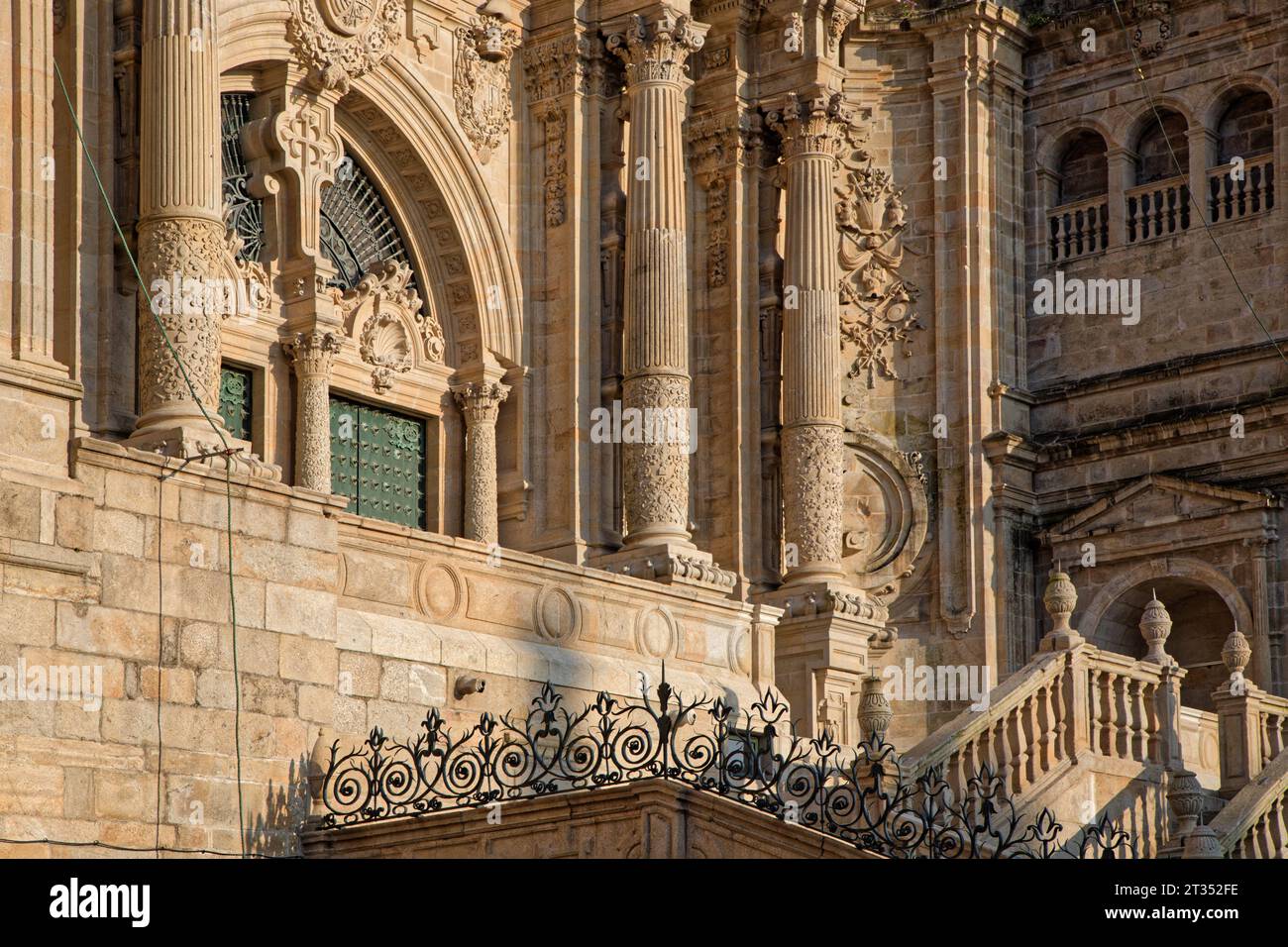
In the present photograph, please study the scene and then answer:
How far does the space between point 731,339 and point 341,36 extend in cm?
583

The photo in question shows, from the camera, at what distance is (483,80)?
93.4 ft

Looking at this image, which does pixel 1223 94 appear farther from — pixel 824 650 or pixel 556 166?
pixel 824 650

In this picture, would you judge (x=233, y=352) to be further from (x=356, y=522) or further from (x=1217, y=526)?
(x=1217, y=526)

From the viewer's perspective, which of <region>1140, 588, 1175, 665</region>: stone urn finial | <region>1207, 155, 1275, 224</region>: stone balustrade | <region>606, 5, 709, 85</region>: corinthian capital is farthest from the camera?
<region>1207, 155, 1275, 224</region>: stone balustrade

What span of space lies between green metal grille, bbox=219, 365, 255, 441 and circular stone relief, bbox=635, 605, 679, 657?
5.01 m

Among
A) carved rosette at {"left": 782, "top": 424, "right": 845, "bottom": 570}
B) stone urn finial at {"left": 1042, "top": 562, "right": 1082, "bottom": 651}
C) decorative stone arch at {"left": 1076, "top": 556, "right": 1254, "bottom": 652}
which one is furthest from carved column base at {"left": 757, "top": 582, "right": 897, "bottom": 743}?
stone urn finial at {"left": 1042, "top": 562, "right": 1082, "bottom": 651}

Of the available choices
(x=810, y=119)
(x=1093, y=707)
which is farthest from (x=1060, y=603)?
(x=810, y=119)

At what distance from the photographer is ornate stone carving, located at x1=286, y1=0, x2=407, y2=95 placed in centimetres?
2588

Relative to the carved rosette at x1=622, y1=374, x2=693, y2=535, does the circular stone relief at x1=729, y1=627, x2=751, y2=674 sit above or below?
below

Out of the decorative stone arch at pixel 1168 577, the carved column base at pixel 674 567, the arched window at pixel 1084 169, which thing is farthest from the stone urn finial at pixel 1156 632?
the arched window at pixel 1084 169

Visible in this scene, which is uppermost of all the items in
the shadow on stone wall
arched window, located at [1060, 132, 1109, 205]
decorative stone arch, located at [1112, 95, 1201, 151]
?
decorative stone arch, located at [1112, 95, 1201, 151]

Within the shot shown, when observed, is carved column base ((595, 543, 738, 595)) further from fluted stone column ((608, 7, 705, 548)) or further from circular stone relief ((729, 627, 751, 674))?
circular stone relief ((729, 627, 751, 674))

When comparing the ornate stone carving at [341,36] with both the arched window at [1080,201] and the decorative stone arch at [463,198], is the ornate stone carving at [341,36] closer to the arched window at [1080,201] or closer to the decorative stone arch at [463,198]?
the decorative stone arch at [463,198]
